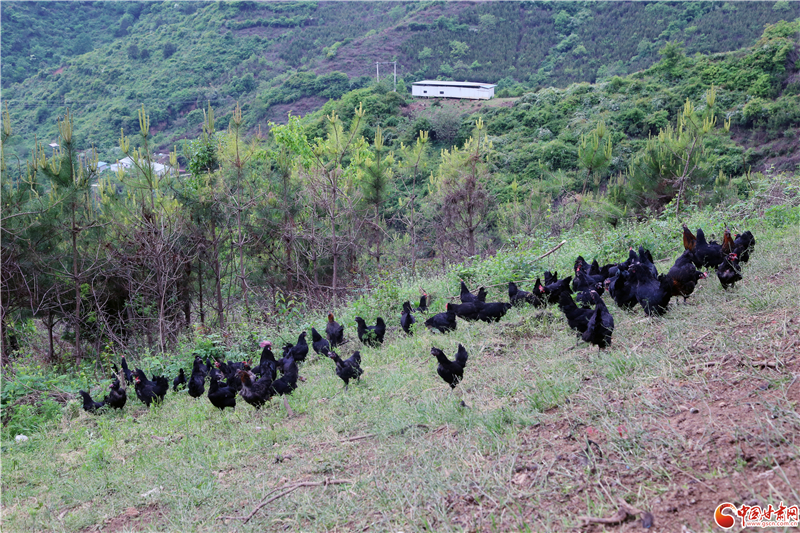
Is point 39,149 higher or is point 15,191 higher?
point 39,149

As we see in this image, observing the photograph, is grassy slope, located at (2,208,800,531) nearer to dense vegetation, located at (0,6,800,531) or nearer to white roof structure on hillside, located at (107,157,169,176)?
dense vegetation, located at (0,6,800,531)

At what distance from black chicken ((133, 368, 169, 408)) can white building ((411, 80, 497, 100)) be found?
46.2 meters

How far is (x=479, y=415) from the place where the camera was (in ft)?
13.6

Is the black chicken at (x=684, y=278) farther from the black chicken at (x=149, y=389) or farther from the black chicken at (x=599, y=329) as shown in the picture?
the black chicken at (x=149, y=389)

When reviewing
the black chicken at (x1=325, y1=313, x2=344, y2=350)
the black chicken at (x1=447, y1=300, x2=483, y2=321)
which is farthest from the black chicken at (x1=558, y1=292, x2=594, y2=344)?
the black chicken at (x1=325, y1=313, x2=344, y2=350)

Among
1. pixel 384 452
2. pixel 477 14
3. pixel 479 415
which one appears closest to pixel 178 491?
pixel 384 452

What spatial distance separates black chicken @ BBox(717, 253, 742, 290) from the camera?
18.4ft

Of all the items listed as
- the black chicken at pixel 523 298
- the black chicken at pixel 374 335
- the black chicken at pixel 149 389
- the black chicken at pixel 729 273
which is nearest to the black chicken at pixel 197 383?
the black chicken at pixel 149 389

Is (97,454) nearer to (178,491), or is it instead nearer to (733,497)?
(178,491)

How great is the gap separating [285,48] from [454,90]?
27033 millimetres

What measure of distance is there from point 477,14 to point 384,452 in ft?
256

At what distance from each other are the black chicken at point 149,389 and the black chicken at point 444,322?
4.13 meters

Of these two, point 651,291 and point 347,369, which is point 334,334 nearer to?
point 347,369

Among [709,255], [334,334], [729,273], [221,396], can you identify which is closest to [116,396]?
[221,396]
